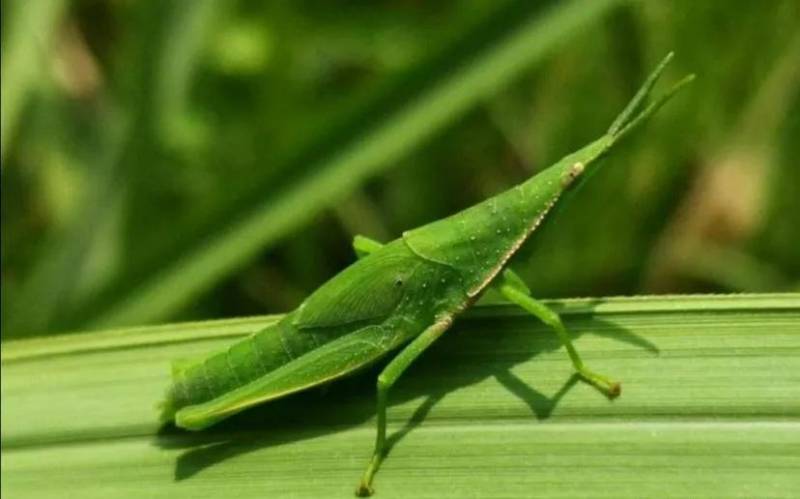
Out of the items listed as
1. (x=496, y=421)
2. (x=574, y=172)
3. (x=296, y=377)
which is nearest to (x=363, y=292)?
(x=296, y=377)

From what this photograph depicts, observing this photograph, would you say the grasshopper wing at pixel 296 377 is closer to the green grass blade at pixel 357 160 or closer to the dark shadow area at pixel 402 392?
the dark shadow area at pixel 402 392

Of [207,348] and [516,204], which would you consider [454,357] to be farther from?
[207,348]

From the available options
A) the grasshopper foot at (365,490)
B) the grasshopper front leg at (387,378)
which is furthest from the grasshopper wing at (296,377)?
the grasshopper foot at (365,490)

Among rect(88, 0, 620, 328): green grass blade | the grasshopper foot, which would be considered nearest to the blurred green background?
rect(88, 0, 620, 328): green grass blade

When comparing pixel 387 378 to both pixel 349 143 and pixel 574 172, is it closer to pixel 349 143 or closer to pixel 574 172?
pixel 574 172

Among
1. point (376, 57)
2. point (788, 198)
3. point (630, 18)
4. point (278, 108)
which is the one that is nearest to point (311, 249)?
point (278, 108)

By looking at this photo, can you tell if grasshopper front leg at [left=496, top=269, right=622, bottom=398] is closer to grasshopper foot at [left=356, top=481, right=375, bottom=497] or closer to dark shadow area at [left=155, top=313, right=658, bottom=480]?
dark shadow area at [left=155, top=313, right=658, bottom=480]
